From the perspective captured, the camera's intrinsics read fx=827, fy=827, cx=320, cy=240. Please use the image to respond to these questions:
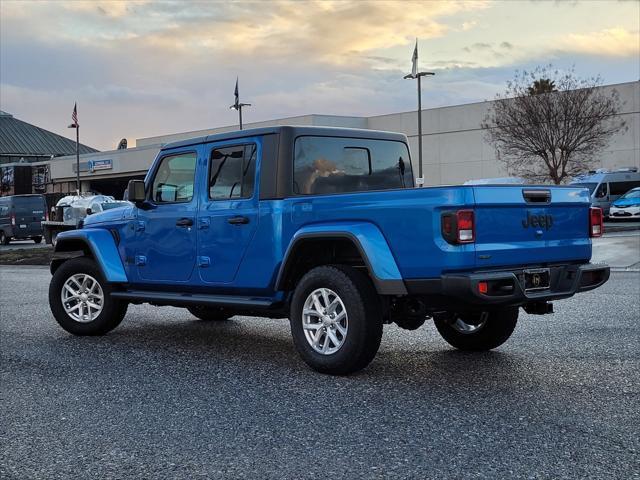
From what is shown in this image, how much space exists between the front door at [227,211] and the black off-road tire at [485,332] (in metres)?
1.73

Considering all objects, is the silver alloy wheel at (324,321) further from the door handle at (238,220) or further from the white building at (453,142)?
the white building at (453,142)

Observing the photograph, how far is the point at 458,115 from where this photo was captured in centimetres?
5784

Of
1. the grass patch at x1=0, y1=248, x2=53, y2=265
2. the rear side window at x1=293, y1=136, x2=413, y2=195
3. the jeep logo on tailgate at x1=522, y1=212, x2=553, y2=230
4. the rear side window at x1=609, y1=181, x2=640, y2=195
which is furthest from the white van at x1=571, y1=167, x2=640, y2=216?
the jeep logo on tailgate at x1=522, y1=212, x2=553, y2=230

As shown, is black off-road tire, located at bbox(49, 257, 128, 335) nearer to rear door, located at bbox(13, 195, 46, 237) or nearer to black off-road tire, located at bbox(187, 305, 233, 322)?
black off-road tire, located at bbox(187, 305, 233, 322)

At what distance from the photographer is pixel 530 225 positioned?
584 cm

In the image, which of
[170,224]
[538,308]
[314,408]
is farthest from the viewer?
[170,224]

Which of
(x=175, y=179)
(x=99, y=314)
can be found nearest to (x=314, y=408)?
(x=175, y=179)

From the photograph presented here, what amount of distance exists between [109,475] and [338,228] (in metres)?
2.59

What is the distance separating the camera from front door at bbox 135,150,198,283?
7.33 metres

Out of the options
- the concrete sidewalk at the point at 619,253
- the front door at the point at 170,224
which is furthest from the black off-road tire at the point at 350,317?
the concrete sidewalk at the point at 619,253

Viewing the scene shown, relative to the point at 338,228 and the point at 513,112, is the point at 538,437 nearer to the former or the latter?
the point at 338,228

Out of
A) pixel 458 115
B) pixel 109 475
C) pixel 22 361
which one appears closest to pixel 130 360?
pixel 22 361

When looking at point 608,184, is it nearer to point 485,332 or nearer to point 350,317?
point 485,332

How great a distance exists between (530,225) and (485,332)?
4.71ft
